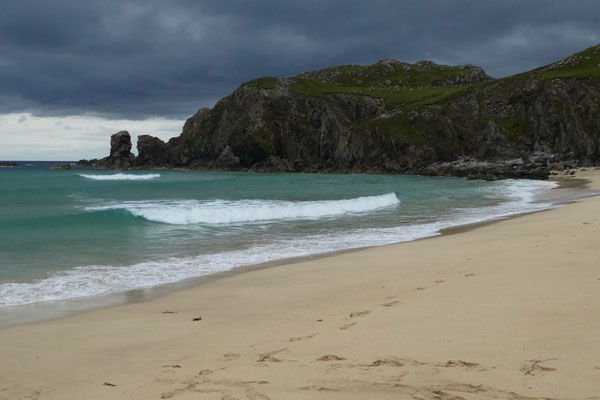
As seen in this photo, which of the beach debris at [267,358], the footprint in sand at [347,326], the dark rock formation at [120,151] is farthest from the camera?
the dark rock formation at [120,151]

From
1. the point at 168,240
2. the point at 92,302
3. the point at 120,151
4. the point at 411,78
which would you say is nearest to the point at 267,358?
the point at 92,302

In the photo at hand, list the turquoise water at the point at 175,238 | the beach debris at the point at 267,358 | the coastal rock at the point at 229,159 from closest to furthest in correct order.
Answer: the beach debris at the point at 267,358
the turquoise water at the point at 175,238
the coastal rock at the point at 229,159

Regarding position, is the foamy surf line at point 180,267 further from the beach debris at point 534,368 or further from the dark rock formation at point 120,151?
the dark rock formation at point 120,151

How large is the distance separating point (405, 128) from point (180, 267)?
92.7 metres

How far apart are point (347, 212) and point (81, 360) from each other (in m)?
23.6

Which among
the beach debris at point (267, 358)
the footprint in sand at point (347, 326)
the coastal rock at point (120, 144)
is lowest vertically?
the footprint in sand at point (347, 326)

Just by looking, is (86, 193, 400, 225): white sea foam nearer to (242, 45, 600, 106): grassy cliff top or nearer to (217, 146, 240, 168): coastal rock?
(242, 45, 600, 106): grassy cliff top

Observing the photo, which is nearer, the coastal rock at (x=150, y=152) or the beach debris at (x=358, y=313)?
the beach debris at (x=358, y=313)

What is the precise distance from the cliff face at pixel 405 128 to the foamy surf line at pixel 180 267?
170ft

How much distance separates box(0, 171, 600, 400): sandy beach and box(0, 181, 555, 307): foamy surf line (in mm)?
1901

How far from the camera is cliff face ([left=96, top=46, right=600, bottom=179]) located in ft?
273

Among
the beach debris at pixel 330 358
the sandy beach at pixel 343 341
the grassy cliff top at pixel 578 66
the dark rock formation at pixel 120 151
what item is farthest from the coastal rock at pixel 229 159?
the beach debris at pixel 330 358

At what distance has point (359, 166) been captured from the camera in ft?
323

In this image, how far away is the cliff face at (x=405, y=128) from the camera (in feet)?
273
